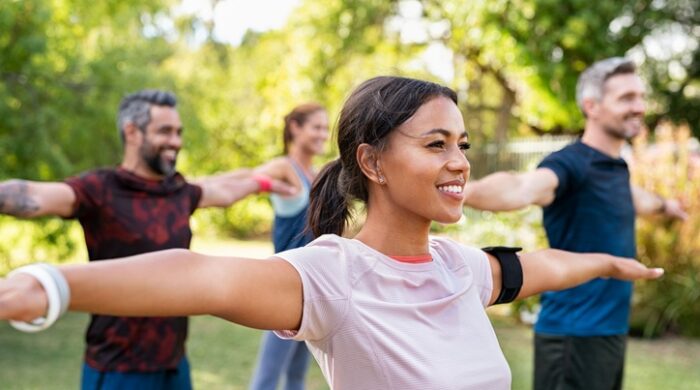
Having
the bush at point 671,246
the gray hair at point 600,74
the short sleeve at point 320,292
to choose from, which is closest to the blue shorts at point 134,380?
the short sleeve at point 320,292

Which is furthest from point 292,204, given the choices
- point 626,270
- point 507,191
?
point 626,270

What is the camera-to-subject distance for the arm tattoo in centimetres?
366

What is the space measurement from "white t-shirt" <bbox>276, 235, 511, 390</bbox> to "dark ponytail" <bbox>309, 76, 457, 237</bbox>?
0.24 metres

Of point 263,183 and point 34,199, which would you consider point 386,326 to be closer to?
point 34,199

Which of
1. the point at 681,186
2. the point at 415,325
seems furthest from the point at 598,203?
the point at 681,186

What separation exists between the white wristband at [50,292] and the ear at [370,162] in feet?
3.07

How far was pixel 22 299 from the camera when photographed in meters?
1.39

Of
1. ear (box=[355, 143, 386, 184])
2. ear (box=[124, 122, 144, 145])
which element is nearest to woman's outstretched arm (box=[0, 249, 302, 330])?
ear (box=[355, 143, 386, 184])

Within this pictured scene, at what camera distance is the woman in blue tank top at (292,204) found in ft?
17.3

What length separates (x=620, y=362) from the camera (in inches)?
162

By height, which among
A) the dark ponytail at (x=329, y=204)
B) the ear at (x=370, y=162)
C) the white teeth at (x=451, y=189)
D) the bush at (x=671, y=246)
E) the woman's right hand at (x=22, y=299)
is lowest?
the bush at (x=671, y=246)

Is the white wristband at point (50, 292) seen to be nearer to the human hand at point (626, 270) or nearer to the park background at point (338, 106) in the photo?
the human hand at point (626, 270)

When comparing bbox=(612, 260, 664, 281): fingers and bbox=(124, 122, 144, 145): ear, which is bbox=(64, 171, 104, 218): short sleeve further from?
bbox=(612, 260, 664, 281): fingers

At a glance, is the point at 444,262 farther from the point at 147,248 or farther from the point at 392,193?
the point at 147,248
